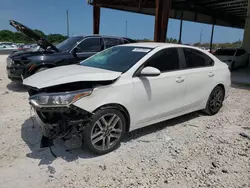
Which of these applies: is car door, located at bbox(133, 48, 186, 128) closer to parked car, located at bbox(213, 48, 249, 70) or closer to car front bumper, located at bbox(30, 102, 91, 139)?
car front bumper, located at bbox(30, 102, 91, 139)

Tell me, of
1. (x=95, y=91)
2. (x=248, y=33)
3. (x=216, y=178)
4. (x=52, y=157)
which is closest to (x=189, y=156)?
(x=216, y=178)

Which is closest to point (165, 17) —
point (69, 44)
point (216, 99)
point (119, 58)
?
point (69, 44)

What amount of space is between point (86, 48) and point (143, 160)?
5.18 meters

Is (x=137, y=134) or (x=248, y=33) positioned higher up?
(x=248, y=33)

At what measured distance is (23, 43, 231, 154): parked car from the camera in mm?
3057

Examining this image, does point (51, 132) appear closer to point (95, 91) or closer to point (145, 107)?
Answer: point (95, 91)

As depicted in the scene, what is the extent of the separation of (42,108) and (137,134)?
1.83 m

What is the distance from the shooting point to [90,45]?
7652 mm

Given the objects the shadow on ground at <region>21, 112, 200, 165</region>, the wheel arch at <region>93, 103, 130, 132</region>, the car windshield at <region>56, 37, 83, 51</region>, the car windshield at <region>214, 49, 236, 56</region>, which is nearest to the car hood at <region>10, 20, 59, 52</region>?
the car windshield at <region>56, 37, 83, 51</region>

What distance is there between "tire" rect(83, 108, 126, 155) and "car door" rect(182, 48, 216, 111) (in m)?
1.63

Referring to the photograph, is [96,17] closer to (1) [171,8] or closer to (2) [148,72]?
(1) [171,8]

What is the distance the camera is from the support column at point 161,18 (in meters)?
11.0

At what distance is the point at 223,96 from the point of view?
17.8ft

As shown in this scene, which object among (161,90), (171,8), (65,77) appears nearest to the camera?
(65,77)
